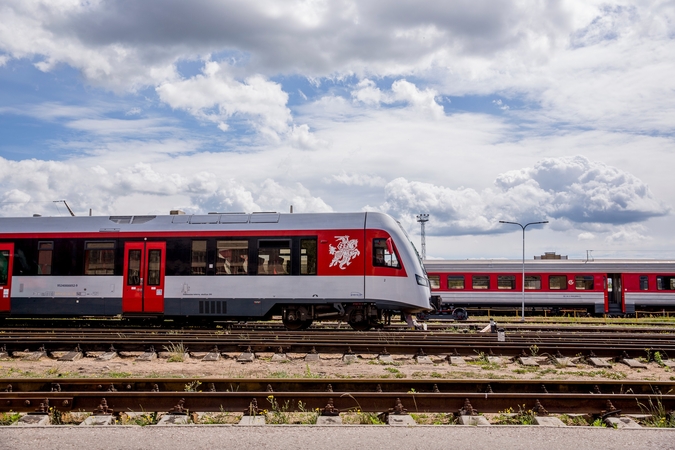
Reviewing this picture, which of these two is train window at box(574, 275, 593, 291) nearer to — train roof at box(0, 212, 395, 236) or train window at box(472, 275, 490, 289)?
train window at box(472, 275, 490, 289)

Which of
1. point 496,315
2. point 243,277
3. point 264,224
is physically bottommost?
point 496,315

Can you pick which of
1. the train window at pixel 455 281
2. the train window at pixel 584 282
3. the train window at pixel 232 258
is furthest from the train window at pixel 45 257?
the train window at pixel 584 282

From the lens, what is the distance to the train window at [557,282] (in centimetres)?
3152

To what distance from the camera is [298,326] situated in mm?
18094

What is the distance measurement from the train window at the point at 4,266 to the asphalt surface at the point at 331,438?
47.3ft

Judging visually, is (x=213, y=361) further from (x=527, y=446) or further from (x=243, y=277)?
(x=527, y=446)

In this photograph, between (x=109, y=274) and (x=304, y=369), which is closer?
(x=304, y=369)

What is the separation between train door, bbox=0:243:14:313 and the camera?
63.2 ft

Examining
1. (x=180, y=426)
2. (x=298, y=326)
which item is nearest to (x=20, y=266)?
(x=298, y=326)

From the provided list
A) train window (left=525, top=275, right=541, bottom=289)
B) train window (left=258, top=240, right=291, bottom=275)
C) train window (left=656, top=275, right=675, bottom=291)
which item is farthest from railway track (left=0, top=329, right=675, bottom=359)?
train window (left=656, top=275, right=675, bottom=291)

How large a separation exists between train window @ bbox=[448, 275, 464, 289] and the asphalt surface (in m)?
24.9

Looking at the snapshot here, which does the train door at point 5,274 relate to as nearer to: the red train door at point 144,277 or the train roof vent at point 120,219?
the train roof vent at point 120,219

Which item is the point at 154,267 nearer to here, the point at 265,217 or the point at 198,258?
the point at 198,258

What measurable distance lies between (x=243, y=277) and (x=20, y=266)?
A: 740 cm
